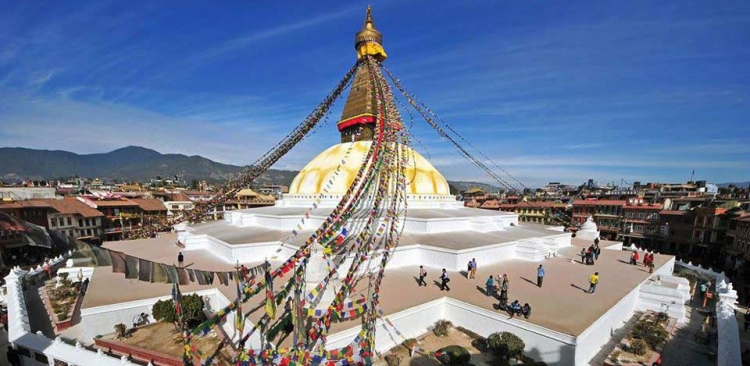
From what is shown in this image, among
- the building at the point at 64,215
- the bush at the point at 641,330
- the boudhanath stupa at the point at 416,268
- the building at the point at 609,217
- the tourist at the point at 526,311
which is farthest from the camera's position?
the building at the point at 609,217

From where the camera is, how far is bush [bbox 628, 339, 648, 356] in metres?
7.78

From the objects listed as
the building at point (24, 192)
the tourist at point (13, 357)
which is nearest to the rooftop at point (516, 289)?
the tourist at point (13, 357)

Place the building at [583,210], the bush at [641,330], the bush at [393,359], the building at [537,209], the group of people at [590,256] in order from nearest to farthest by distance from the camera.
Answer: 1. the bush at [393,359]
2. the bush at [641,330]
3. the group of people at [590,256]
4. the building at [583,210]
5. the building at [537,209]

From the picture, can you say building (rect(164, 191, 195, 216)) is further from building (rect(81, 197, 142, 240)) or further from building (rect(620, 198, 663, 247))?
building (rect(620, 198, 663, 247))

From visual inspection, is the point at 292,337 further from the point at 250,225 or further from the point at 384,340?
the point at 250,225

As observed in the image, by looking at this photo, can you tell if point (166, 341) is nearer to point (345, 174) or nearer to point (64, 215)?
point (345, 174)

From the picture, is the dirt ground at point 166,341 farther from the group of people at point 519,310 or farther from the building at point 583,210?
the building at point 583,210

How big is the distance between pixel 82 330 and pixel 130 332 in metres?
1.74

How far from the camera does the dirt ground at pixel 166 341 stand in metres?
7.47

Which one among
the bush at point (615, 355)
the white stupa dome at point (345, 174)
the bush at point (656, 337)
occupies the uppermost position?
the white stupa dome at point (345, 174)

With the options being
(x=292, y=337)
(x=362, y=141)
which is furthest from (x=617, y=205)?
(x=292, y=337)

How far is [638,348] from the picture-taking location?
7.79m

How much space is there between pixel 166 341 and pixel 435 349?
660 centimetres

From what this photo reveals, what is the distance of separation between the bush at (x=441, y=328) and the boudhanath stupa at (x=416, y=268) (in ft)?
0.69
